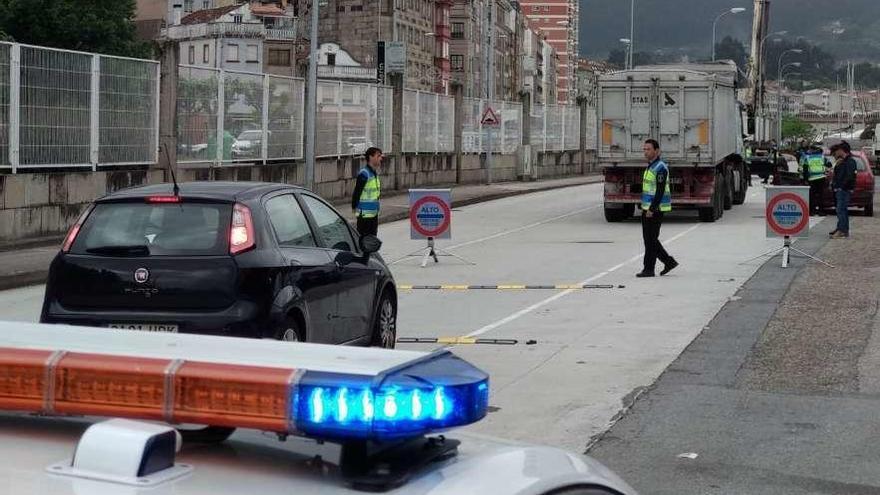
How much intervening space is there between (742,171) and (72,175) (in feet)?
67.6

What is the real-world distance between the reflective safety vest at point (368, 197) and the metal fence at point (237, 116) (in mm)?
8803

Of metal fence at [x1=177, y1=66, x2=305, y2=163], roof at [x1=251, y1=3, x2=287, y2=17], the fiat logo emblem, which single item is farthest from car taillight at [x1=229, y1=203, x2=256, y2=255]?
roof at [x1=251, y1=3, x2=287, y2=17]

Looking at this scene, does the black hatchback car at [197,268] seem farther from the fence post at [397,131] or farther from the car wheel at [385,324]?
the fence post at [397,131]

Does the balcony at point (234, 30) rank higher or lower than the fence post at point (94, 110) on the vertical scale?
higher

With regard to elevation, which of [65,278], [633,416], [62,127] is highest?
[62,127]

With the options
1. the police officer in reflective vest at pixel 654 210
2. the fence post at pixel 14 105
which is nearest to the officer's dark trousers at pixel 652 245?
the police officer in reflective vest at pixel 654 210

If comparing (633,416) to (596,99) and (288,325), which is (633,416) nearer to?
(288,325)

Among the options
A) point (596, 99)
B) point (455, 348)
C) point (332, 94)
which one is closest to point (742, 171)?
point (596, 99)

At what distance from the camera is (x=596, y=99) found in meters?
31.9

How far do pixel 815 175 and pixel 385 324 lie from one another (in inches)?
923

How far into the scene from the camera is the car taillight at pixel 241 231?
9508mm

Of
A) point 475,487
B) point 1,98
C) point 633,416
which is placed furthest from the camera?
point 1,98

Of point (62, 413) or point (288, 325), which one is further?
point (288, 325)

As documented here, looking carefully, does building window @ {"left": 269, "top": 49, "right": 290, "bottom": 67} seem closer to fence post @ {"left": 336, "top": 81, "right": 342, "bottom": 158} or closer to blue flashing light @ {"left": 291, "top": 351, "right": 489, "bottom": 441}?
fence post @ {"left": 336, "top": 81, "right": 342, "bottom": 158}
